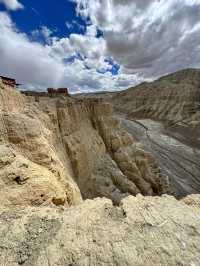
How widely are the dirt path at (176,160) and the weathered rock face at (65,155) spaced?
6.88 metres

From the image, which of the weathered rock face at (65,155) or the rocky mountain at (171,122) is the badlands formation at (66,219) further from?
the rocky mountain at (171,122)

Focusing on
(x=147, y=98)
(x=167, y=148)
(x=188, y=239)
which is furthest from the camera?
(x=147, y=98)

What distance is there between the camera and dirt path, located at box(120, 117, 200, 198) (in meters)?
26.4

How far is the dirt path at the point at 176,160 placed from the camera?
26.4 m

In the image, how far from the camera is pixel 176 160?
3525 centimetres

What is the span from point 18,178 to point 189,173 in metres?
30.1

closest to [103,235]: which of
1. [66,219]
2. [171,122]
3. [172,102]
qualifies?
[66,219]

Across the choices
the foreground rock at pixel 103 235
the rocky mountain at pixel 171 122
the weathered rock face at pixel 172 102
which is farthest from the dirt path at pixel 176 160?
the foreground rock at pixel 103 235

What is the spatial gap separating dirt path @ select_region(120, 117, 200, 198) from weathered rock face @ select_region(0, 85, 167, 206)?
271 inches

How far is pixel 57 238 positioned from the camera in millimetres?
3949

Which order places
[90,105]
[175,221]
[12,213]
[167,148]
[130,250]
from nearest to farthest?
1. [130,250]
2. [175,221]
3. [12,213]
4. [90,105]
5. [167,148]

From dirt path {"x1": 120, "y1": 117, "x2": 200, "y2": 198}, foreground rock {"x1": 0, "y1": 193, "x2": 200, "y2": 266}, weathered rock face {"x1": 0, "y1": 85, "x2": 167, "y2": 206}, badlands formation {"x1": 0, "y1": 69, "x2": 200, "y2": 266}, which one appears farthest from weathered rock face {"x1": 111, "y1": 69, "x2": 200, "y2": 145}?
foreground rock {"x1": 0, "y1": 193, "x2": 200, "y2": 266}

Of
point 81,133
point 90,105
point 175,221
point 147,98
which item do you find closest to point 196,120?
point 147,98

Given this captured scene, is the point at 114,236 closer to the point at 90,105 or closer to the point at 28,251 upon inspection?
the point at 28,251
